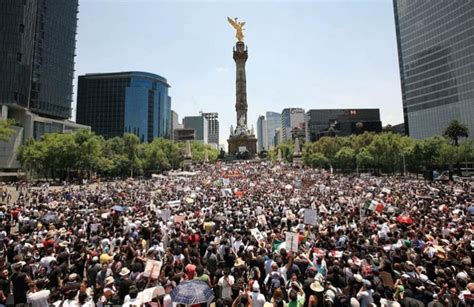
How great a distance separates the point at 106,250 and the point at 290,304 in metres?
7.45

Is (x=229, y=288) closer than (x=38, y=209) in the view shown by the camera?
Yes

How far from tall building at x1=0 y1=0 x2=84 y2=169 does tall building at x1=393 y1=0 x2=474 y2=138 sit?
11270 centimetres

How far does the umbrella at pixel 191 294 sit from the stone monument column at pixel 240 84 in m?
98.1

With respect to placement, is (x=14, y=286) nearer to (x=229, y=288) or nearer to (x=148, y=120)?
(x=229, y=288)

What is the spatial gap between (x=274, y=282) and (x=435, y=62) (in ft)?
355

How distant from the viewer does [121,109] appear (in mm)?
153500

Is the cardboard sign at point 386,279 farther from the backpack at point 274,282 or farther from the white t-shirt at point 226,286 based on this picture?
the white t-shirt at point 226,286

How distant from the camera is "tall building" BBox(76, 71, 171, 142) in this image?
153250 mm

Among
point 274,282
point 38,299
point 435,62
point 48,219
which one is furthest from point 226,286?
point 435,62

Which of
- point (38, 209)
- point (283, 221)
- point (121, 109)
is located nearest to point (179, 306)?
point (283, 221)

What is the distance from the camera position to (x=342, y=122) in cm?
15000

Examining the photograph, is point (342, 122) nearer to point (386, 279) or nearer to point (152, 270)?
point (386, 279)

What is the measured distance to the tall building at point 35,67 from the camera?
219 ft

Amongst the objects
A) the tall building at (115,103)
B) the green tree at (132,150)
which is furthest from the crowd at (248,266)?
the tall building at (115,103)
